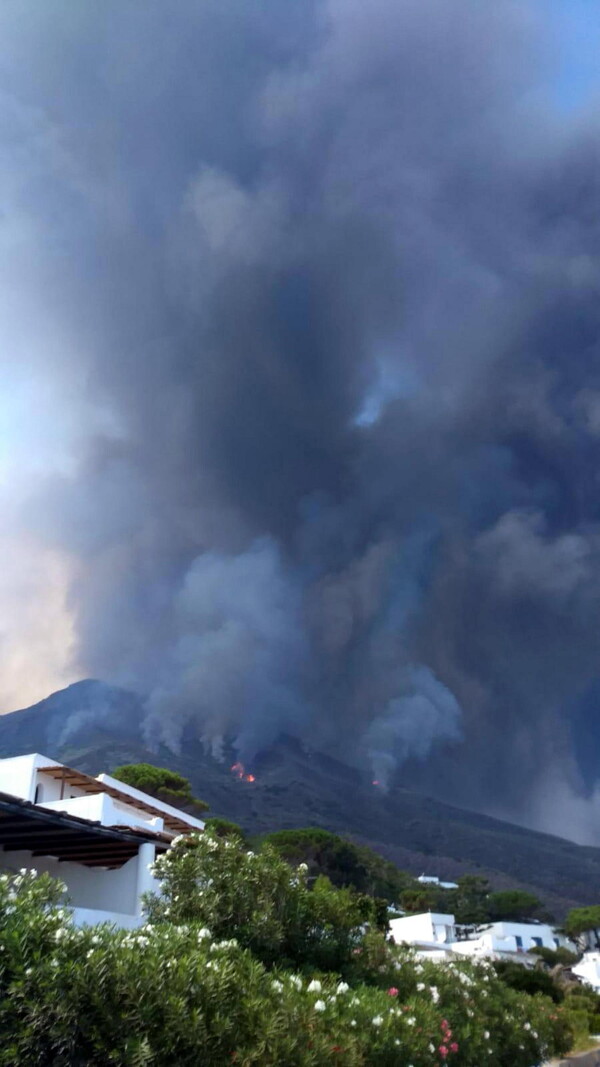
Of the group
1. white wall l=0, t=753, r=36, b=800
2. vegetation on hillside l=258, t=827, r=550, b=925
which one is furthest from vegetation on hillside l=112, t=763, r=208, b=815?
white wall l=0, t=753, r=36, b=800

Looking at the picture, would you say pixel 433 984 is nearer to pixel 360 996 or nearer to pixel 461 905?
pixel 360 996

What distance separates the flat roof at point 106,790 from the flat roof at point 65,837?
14.4m

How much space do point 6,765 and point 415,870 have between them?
163 metres

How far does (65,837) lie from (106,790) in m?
25.4

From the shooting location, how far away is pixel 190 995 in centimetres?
667

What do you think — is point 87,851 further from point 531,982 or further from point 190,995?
point 531,982

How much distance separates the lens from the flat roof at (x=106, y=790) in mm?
34500

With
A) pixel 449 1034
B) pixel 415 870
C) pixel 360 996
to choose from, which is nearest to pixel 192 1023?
pixel 360 996

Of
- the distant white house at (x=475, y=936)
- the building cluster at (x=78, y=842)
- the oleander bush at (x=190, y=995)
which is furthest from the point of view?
the distant white house at (x=475, y=936)

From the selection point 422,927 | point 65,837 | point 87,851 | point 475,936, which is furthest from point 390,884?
point 65,837

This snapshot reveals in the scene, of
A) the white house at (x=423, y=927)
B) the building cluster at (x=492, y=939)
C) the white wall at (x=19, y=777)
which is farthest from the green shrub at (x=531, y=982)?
the white house at (x=423, y=927)

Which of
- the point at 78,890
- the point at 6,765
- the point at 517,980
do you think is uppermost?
the point at 6,765

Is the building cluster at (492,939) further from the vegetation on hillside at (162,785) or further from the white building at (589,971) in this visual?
the vegetation on hillside at (162,785)

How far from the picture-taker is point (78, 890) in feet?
65.1
